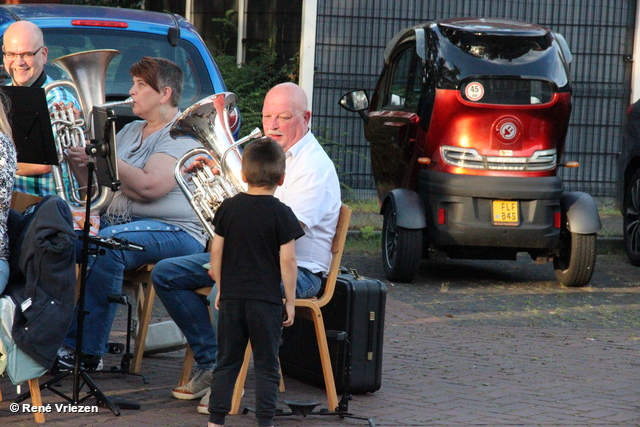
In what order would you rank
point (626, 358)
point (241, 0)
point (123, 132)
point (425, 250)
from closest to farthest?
point (123, 132) → point (626, 358) → point (425, 250) → point (241, 0)

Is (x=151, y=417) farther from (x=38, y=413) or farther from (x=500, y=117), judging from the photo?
(x=500, y=117)

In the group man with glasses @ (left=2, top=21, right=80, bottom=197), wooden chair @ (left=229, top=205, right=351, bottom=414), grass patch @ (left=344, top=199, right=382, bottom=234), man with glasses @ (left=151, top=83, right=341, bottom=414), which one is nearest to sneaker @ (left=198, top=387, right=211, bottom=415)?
man with glasses @ (left=151, top=83, right=341, bottom=414)

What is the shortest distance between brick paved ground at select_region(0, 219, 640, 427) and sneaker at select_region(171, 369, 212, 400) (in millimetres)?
45

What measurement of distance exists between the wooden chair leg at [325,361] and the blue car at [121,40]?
8.08 feet

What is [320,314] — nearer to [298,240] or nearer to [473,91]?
[298,240]

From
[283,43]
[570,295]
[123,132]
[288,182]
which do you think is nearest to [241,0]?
[283,43]

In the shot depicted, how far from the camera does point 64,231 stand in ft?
14.8

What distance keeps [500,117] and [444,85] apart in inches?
20.0

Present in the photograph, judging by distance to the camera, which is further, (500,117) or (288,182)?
(500,117)

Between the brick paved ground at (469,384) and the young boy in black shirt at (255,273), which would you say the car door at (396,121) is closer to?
the brick paved ground at (469,384)

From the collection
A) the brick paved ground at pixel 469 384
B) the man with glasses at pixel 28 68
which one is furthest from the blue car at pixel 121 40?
the brick paved ground at pixel 469 384

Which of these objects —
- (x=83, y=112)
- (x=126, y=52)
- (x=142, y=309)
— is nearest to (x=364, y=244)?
(x=126, y=52)

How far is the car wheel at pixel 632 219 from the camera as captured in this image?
384 inches

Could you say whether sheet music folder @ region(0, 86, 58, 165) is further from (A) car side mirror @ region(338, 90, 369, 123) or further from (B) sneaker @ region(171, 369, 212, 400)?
(A) car side mirror @ region(338, 90, 369, 123)
